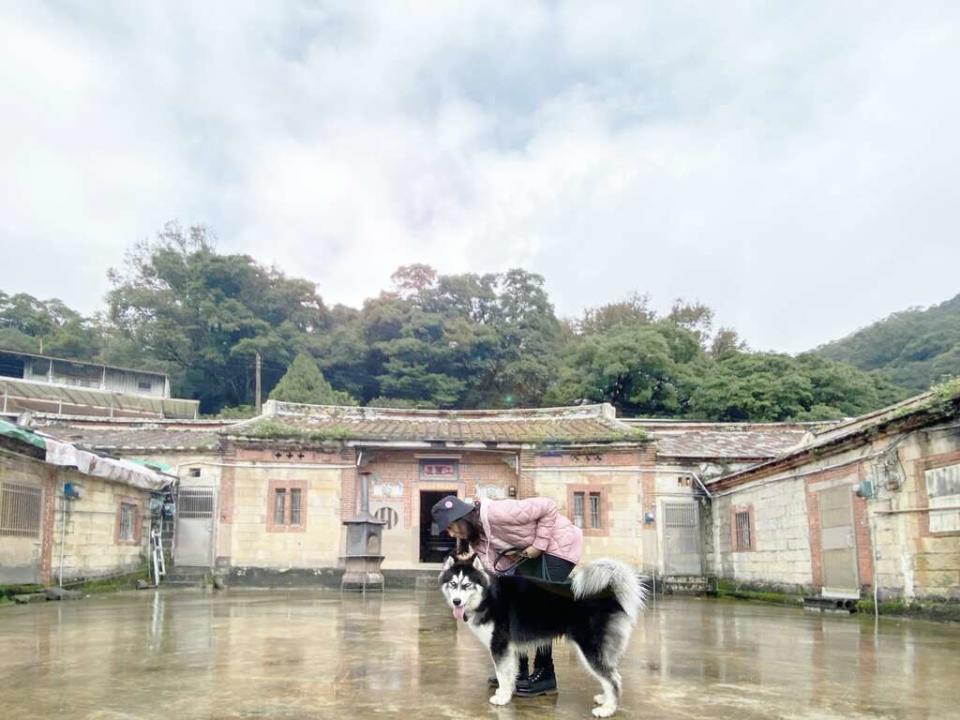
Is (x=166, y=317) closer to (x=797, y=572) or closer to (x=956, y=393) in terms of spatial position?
(x=797, y=572)

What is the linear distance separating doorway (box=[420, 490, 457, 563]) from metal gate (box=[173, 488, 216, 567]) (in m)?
5.31

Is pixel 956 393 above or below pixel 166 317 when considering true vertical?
below

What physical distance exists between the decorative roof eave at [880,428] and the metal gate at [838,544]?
0.70m

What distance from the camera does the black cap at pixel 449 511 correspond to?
16.1 ft

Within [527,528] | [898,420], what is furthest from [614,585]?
[898,420]

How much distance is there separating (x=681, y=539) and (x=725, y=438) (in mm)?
4108

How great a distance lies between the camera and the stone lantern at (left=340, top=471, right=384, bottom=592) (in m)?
16.4

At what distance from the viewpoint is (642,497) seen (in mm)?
18625

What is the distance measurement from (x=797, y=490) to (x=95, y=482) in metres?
13.6

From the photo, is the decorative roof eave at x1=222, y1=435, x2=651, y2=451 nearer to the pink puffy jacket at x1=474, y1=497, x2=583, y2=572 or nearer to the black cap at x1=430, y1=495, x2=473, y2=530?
the pink puffy jacket at x1=474, y1=497, x2=583, y2=572

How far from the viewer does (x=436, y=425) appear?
21.5 m

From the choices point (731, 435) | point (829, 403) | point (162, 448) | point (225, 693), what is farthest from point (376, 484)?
point (829, 403)

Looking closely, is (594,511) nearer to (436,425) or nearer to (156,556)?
(436,425)

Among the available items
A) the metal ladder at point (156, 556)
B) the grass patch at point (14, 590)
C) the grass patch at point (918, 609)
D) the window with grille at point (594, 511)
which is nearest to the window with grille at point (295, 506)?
the metal ladder at point (156, 556)
